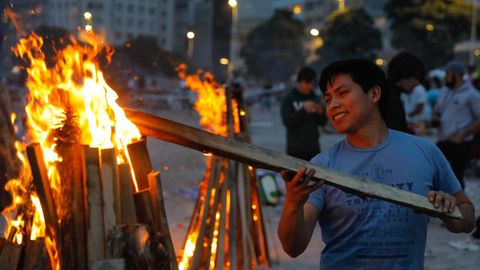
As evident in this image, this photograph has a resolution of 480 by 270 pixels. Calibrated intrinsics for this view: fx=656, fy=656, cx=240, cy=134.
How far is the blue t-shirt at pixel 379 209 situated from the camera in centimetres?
256

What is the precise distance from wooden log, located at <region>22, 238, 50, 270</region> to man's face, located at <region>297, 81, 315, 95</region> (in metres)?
4.92

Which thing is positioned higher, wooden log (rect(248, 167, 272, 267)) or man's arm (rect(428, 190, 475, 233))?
wooden log (rect(248, 167, 272, 267))

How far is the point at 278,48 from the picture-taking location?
217 ft

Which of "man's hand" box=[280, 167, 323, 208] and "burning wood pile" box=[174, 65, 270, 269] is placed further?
"burning wood pile" box=[174, 65, 270, 269]

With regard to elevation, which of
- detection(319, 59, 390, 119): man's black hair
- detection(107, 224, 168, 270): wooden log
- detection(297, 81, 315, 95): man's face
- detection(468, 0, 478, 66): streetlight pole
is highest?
detection(468, 0, 478, 66): streetlight pole

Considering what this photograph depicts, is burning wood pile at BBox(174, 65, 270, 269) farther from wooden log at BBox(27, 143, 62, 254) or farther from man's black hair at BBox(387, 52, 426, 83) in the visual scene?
wooden log at BBox(27, 143, 62, 254)

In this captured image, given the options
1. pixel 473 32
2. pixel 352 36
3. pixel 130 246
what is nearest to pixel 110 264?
pixel 130 246

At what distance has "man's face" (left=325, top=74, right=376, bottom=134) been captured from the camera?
262cm

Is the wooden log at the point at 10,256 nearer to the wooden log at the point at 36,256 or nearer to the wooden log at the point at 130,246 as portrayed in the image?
the wooden log at the point at 36,256

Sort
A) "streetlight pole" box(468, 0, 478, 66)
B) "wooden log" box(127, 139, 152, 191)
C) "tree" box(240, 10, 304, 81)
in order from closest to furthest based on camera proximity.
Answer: "wooden log" box(127, 139, 152, 191), "streetlight pole" box(468, 0, 478, 66), "tree" box(240, 10, 304, 81)

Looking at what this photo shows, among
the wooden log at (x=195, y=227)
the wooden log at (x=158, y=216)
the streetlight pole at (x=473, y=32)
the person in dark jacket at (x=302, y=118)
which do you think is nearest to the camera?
the wooden log at (x=158, y=216)


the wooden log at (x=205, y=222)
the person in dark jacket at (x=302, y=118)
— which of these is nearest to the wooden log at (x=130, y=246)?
the wooden log at (x=205, y=222)

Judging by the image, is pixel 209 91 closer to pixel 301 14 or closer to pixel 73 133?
pixel 73 133

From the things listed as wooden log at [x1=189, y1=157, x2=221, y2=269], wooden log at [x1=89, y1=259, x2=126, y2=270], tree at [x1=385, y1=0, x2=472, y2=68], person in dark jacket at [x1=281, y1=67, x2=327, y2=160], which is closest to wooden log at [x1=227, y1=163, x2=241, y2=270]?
wooden log at [x1=189, y1=157, x2=221, y2=269]
